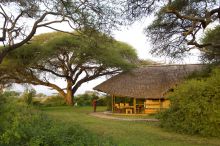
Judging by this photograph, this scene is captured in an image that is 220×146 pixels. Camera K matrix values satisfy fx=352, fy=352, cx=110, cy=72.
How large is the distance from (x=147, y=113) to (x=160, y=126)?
9360 mm

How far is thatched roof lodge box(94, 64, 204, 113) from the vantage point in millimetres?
26984

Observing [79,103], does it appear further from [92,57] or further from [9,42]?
[9,42]

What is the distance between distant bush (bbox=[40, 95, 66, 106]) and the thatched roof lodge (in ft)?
33.5

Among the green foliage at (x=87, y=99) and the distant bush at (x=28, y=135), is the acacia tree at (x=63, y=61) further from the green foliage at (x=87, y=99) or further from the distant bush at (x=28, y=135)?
the distant bush at (x=28, y=135)

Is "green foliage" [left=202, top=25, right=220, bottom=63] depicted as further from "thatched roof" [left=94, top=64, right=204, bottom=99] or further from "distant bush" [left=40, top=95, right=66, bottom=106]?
"distant bush" [left=40, top=95, right=66, bottom=106]

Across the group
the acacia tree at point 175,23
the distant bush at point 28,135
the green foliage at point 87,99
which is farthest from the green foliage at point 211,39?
the green foliage at point 87,99

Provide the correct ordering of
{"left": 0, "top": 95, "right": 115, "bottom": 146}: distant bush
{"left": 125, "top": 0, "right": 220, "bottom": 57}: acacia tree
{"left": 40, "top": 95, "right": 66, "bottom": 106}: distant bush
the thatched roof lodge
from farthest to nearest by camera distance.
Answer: {"left": 40, "top": 95, "right": 66, "bottom": 106}: distant bush, the thatched roof lodge, {"left": 125, "top": 0, "right": 220, "bottom": 57}: acacia tree, {"left": 0, "top": 95, "right": 115, "bottom": 146}: distant bush

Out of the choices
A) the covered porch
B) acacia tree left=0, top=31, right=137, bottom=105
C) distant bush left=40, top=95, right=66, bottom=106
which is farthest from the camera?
distant bush left=40, top=95, right=66, bottom=106

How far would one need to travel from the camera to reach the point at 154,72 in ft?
101

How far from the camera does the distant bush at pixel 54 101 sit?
131ft

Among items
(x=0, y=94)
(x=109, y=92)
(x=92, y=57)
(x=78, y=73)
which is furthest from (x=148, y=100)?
(x=0, y=94)

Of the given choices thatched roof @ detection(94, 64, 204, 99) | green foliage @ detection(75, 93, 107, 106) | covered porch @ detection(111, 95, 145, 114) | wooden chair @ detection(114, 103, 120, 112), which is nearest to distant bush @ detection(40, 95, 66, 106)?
green foliage @ detection(75, 93, 107, 106)

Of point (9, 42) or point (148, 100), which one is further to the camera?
point (148, 100)

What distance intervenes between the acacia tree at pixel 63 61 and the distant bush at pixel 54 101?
1.33 meters
